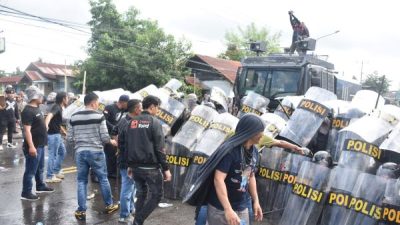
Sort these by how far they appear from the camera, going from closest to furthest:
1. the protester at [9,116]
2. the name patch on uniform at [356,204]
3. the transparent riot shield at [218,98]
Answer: the name patch on uniform at [356,204] < the transparent riot shield at [218,98] < the protester at [9,116]

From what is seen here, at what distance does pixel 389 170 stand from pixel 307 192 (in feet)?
3.20

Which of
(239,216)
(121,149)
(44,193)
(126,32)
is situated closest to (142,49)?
(126,32)

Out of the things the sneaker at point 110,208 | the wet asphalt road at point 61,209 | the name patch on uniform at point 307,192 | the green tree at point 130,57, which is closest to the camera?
the name patch on uniform at point 307,192

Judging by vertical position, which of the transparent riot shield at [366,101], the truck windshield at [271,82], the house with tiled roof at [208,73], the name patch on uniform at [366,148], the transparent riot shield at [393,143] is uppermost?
the house with tiled roof at [208,73]

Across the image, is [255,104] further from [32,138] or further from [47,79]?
[47,79]

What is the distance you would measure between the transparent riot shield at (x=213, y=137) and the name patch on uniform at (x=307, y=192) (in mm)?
1374

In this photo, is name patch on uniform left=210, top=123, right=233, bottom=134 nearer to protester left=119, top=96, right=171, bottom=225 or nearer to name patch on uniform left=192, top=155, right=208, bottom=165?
name patch on uniform left=192, top=155, right=208, bottom=165

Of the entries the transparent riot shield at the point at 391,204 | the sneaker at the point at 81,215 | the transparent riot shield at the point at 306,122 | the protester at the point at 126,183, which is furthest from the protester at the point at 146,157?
the transparent riot shield at the point at 391,204

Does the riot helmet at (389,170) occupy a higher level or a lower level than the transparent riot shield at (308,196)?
higher

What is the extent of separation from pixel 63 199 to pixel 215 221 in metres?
4.09

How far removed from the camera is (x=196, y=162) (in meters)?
6.31

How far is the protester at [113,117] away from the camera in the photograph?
7016 mm

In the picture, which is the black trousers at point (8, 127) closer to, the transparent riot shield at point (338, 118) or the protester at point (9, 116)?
the protester at point (9, 116)

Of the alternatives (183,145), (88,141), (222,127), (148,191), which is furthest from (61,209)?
(222,127)
